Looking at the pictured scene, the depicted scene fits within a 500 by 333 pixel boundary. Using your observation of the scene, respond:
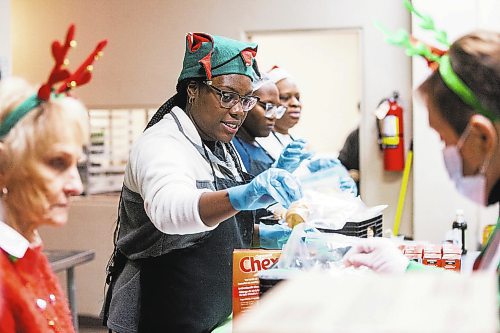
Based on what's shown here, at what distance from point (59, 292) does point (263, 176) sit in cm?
65

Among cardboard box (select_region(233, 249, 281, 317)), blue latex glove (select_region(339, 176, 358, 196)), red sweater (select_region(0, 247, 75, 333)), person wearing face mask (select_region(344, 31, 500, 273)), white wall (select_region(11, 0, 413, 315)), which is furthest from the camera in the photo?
white wall (select_region(11, 0, 413, 315))

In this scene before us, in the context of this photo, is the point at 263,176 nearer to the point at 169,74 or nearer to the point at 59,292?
the point at 59,292

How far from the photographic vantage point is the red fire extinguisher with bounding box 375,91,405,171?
4.70 m

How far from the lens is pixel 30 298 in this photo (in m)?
1.44

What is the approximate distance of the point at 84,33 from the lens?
5434 mm

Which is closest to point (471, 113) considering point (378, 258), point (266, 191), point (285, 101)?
point (378, 258)

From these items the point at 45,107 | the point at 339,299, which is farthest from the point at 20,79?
the point at 339,299

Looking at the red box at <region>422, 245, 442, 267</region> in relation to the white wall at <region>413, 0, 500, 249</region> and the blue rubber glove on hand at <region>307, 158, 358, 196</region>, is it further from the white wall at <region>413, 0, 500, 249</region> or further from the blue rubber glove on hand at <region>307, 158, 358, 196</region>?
the white wall at <region>413, 0, 500, 249</region>

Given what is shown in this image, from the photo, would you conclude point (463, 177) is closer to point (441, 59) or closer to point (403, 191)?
point (441, 59)

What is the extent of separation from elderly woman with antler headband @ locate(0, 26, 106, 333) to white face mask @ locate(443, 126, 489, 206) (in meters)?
0.80

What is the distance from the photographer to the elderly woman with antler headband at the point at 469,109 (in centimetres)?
117

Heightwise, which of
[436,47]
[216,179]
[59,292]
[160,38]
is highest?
[160,38]

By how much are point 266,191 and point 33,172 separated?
2.33 feet

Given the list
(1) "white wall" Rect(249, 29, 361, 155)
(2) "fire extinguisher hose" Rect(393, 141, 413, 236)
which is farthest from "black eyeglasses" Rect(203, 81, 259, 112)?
(1) "white wall" Rect(249, 29, 361, 155)
